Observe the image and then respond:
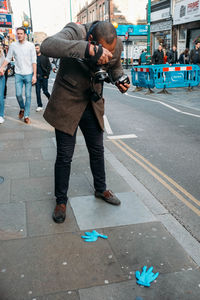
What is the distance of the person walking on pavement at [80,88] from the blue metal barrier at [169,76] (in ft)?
36.7

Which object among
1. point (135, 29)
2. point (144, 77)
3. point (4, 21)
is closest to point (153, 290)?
point (144, 77)

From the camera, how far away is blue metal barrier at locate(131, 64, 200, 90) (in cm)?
1402

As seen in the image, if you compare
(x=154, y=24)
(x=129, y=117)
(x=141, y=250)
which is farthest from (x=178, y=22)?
(x=141, y=250)

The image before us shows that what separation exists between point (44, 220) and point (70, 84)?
1.32 meters

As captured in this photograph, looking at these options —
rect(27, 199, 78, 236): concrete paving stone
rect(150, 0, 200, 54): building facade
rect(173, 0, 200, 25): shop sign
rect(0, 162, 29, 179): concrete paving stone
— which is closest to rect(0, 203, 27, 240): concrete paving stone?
rect(27, 199, 78, 236): concrete paving stone

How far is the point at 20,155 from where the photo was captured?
5.47m

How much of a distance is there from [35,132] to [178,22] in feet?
75.3

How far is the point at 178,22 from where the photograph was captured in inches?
1043

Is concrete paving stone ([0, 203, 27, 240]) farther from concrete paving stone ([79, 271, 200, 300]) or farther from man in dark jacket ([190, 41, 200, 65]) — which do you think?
man in dark jacket ([190, 41, 200, 65])

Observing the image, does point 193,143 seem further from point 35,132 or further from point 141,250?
point 141,250

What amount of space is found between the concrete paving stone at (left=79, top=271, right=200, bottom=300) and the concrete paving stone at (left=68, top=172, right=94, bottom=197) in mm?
1636

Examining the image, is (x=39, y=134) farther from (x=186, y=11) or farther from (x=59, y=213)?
(x=186, y=11)

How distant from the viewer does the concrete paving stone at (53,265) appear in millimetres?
2312

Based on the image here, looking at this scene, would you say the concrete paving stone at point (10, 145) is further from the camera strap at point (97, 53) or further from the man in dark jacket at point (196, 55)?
the man in dark jacket at point (196, 55)
